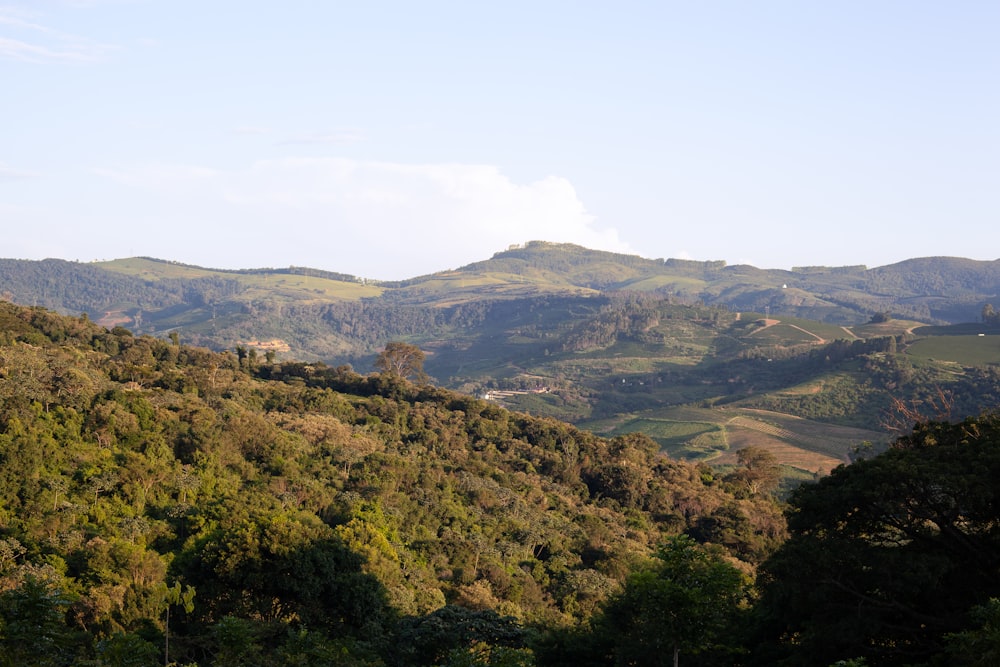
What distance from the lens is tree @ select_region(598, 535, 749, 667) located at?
20.8 metres

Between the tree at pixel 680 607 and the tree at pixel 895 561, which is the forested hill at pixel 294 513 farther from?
the tree at pixel 895 561

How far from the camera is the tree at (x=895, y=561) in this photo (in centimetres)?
1967

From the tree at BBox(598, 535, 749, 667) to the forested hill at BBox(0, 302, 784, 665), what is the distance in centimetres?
350

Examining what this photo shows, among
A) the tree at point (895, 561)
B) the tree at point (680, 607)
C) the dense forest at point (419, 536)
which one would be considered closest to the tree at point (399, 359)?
the dense forest at point (419, 536)

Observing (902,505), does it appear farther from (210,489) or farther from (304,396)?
(304,396)

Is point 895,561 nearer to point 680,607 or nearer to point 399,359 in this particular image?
point 680,607

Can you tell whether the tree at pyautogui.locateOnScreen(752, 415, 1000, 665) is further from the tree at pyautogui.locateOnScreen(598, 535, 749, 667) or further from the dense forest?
the tree at pyautogui.locateOnScreen(598, 535, 749, 667)

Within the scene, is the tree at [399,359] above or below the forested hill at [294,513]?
above

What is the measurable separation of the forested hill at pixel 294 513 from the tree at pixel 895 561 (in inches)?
292

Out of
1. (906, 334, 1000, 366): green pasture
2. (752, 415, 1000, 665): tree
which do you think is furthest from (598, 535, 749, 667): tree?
(906, 334, 1000, 366): green pasture

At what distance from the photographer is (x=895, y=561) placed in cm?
1981

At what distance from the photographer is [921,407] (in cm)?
12056

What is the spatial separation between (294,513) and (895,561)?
83.0 ft

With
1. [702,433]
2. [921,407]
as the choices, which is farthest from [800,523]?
[921,407]
